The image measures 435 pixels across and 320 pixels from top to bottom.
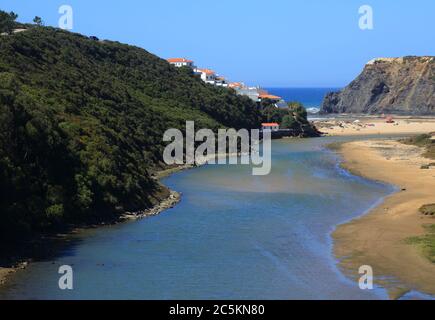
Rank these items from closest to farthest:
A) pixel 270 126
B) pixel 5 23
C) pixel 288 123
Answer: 1. pixel 5 23
2. pixel 270 126
3. pixel 288 123

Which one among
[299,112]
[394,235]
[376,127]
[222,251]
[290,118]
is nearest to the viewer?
[222,251]

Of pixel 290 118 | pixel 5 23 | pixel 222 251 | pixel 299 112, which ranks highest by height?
pixel 5 23

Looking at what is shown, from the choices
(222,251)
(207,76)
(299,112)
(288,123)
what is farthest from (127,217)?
(207,76)

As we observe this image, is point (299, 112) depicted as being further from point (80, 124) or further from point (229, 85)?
point (80, 124)

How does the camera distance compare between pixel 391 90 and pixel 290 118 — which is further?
pixel 391 90

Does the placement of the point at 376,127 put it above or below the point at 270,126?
below

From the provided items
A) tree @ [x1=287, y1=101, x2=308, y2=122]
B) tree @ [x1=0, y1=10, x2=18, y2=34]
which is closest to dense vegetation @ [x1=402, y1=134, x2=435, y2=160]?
tree @ [x1=287, y1=101, x2=308, y2=122]
